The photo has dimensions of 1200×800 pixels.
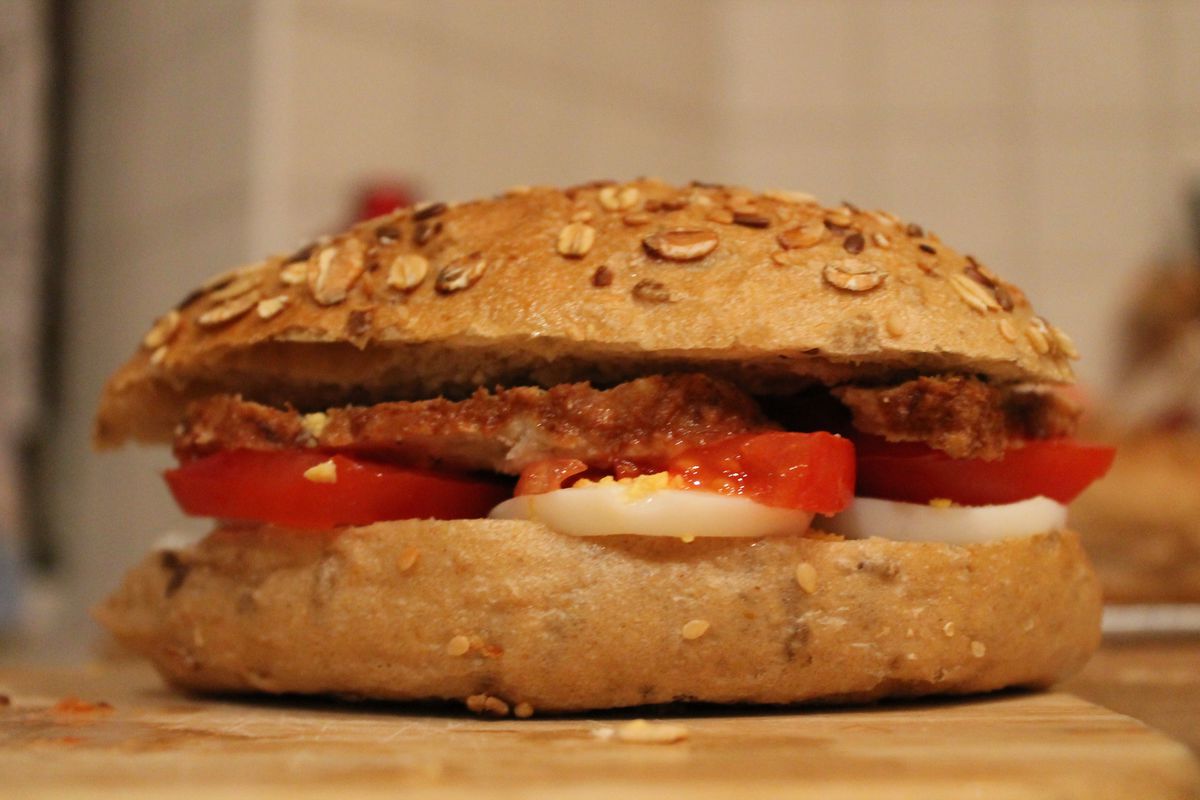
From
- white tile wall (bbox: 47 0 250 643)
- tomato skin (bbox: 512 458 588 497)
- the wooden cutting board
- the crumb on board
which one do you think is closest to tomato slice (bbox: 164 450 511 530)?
tomato skin (bbox: 512 458 588 497)

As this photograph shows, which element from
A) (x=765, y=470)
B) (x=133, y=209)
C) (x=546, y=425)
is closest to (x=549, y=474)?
(x=546, y=425)

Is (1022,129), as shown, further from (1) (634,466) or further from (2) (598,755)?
(2) (598,755)

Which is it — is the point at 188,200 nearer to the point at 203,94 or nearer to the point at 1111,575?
the point at 203,94

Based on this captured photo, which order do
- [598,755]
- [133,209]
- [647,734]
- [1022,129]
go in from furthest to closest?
[1022,129] < [133,209] < [647,734] < [598,755]

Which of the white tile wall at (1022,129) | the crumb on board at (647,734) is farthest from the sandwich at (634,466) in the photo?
the white tile wall at (1022,129)

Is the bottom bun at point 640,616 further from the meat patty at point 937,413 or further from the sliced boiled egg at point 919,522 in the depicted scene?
the meat patty at point 937,413

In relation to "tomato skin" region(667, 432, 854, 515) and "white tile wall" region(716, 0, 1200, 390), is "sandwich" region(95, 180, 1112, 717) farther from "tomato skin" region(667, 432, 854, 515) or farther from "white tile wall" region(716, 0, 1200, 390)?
"white tile wall" region(716, 0, 1200, 390)

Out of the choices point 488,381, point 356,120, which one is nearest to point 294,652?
point 488,381
